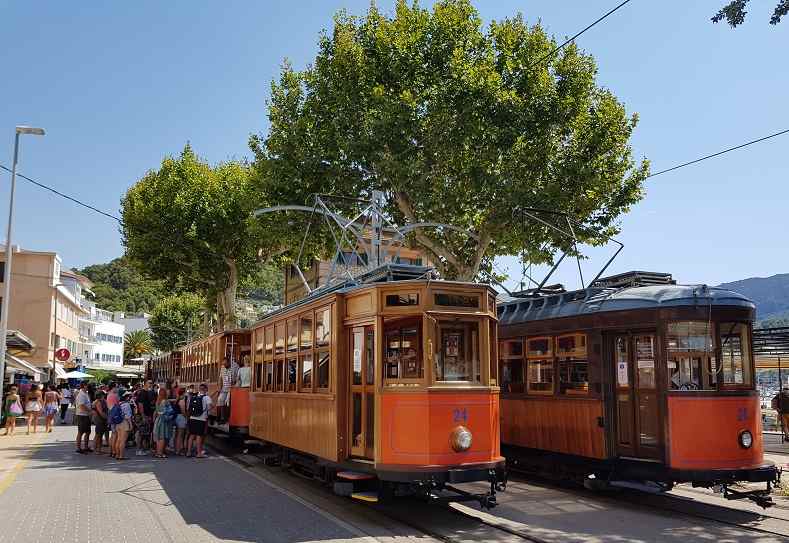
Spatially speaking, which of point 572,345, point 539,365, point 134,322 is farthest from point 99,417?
point 134,322

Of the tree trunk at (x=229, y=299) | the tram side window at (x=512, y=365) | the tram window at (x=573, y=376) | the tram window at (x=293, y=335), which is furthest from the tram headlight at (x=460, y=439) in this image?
the tree trunk at (x=229, y=299)

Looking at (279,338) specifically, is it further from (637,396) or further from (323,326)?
(637,396)

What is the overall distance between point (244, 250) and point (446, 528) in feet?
88.9

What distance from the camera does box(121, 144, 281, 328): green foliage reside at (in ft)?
107

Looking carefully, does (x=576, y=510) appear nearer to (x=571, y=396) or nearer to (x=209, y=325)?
(x=571, y=396)

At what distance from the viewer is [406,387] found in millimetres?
8406

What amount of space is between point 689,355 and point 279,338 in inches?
245

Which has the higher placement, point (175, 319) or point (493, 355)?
point (175, 319)

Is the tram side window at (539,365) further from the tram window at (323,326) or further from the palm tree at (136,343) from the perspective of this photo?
the palm tree at (136,343)

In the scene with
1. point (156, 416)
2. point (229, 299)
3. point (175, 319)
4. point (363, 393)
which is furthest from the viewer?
point (175, 319)

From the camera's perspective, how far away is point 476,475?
27.2ft

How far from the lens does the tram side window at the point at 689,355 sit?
9.45 meters

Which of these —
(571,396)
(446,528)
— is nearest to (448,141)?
(571,396)

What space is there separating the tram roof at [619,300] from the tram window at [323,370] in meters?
3.81
